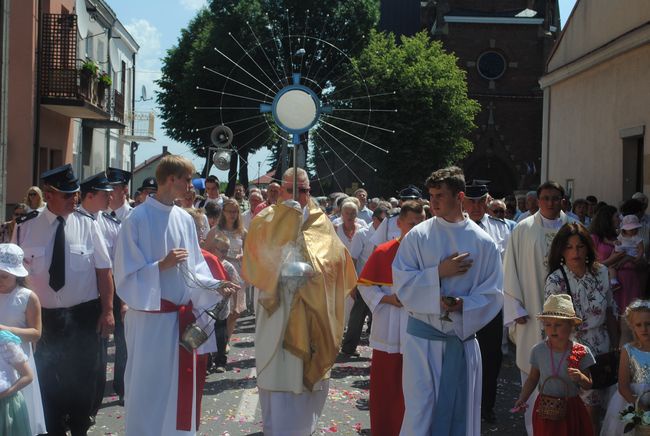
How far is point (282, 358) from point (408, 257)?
159 centimetres

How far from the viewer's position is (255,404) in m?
9.05

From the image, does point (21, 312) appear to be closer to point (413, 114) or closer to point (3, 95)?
point (3, 95)

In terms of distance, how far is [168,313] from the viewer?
623 cm

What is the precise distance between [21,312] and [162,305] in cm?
92

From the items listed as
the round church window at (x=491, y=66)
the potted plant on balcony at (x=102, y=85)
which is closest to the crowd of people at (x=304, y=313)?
the potted plant on balcony at (x=102, y=85)

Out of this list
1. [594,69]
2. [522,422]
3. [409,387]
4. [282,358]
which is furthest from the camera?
[594,69]

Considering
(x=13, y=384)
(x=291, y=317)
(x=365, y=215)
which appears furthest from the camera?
(x=365, y=215)

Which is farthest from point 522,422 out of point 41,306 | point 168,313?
point 41,306

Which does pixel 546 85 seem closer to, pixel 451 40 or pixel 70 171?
pixel 70 171

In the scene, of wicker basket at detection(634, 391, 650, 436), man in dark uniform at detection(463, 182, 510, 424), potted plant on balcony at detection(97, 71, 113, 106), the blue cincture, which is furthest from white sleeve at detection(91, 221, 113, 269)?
potted plant on balcony at detection(97, 71, 113, 106)

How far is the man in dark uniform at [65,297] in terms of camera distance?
674 centimetres

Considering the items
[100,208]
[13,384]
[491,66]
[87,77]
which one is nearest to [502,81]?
[491,66]

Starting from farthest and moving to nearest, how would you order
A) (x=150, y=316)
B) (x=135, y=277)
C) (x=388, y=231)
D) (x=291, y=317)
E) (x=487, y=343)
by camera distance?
(x=388, y=231) < (x=487, y=343) < (x=291, y=317) < (x=150, y=316) < (x=135, y=277)

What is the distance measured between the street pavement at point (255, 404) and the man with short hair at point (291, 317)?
86 centimetres
